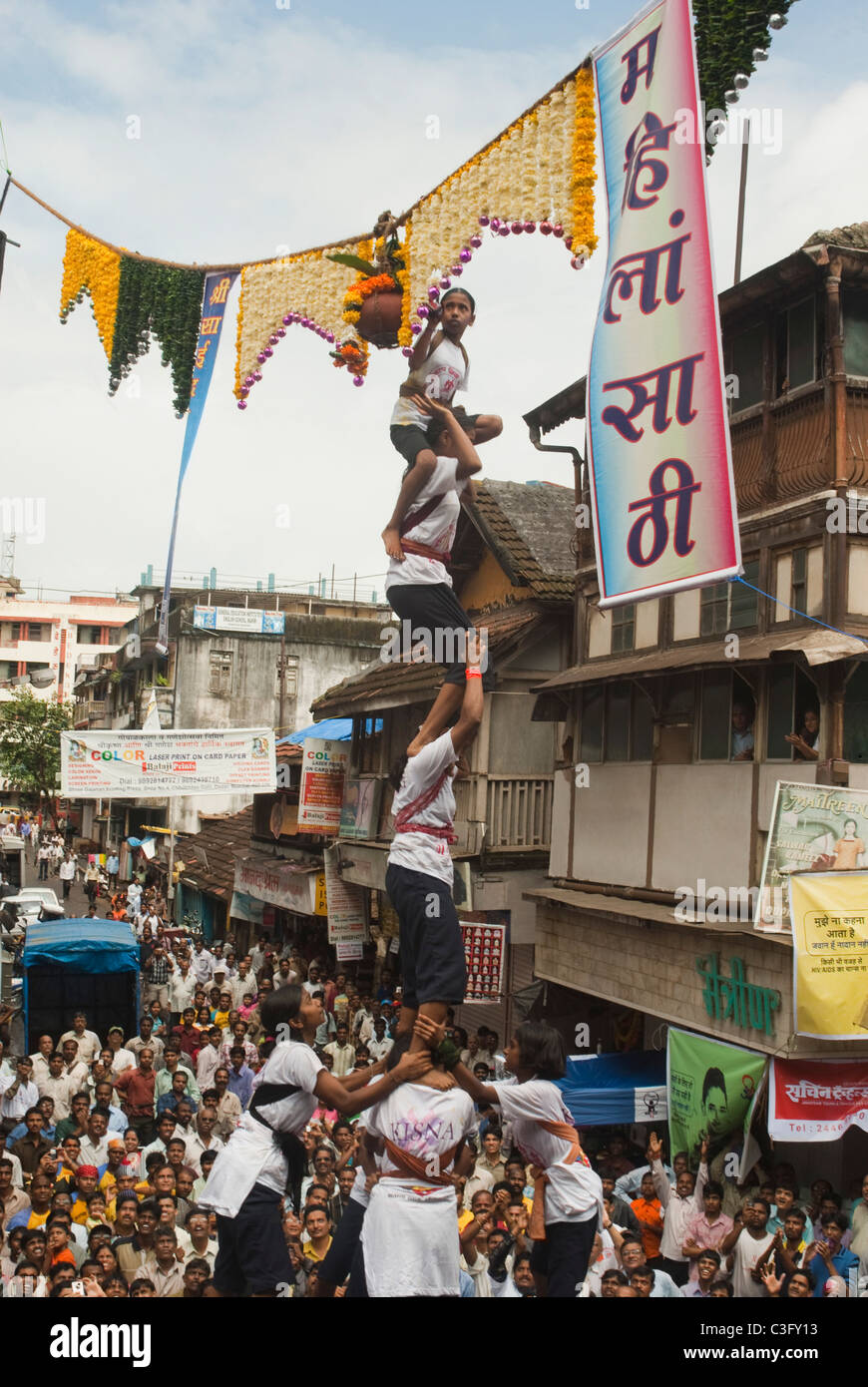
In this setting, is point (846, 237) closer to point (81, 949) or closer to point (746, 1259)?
point (746, 1259)

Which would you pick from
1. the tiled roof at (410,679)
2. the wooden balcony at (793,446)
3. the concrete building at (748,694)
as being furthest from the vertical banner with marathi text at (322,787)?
the wooden balcony at (793,446)

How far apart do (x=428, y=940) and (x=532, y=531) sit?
1547cm

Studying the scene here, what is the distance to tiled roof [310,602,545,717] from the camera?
20031mm

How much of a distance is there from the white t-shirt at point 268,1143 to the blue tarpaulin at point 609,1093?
24.3 feet

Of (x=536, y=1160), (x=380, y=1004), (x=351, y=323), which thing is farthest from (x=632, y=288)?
(x=380, y=1004)

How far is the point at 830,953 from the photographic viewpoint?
1258 centimetres

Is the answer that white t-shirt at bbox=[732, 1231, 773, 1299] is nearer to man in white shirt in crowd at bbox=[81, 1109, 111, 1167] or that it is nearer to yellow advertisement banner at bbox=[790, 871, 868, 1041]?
yellow advertisement banner at bbox=[790, 871, 868, 1041]

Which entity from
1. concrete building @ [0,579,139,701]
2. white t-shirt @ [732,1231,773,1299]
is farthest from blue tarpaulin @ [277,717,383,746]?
concrete building @ [0,579,139,701]

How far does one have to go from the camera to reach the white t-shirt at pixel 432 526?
8.21 m

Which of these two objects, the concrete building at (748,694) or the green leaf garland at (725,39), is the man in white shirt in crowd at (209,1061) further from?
the green leaf garland at (725,39)

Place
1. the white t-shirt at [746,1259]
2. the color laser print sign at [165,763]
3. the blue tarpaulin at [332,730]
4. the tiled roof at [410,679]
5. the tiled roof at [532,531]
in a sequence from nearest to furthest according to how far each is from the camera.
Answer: the white t-shirt at [746,1259] < the tiled roof at [410,679] < the tiled roof at [532,531] < the color laser print sign at [165,763] < the blue tarpaulin at [332,730]

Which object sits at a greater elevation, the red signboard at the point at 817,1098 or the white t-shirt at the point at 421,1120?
the white t-shirt at the point at 421,1120

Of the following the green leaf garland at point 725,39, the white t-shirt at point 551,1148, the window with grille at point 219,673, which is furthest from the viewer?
the window with grille at point 219,673

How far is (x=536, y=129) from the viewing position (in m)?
8.62
